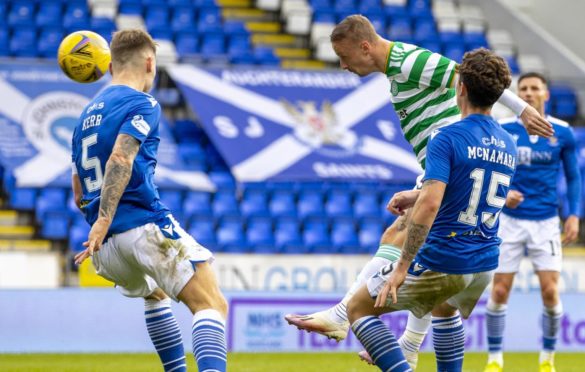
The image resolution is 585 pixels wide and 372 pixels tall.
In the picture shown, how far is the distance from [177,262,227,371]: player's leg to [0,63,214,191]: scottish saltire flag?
34.4 ft

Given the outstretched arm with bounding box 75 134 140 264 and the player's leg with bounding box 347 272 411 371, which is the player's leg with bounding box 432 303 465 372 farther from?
the outstretched arm with bounding box 75 134 140 264

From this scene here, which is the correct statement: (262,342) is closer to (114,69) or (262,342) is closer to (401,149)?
(401,149)

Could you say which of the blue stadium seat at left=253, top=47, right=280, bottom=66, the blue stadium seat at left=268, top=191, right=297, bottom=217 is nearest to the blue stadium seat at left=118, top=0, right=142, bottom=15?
the blue stadium seat at left=253, top=47, right=280, bottom=66

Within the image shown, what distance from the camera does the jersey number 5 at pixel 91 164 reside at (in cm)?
616

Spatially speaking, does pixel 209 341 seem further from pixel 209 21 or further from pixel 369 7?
pixel 369 7

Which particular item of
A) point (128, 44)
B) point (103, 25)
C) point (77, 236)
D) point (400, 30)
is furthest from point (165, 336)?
point (400, 30)

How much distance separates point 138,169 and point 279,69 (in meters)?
12.0

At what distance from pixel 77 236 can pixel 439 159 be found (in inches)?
405

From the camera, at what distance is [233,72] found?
58.4ft

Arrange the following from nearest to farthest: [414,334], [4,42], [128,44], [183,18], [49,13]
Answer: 1. [128,44]
2. [414,334]
3. [4,42]
4. [49,13]
5. [183,18]

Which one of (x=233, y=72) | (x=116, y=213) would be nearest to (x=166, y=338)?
(x=116, y=213)

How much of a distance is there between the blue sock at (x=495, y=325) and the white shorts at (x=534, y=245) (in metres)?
0.32

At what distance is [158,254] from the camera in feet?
19.6

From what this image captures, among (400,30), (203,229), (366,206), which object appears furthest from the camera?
(400,30)
